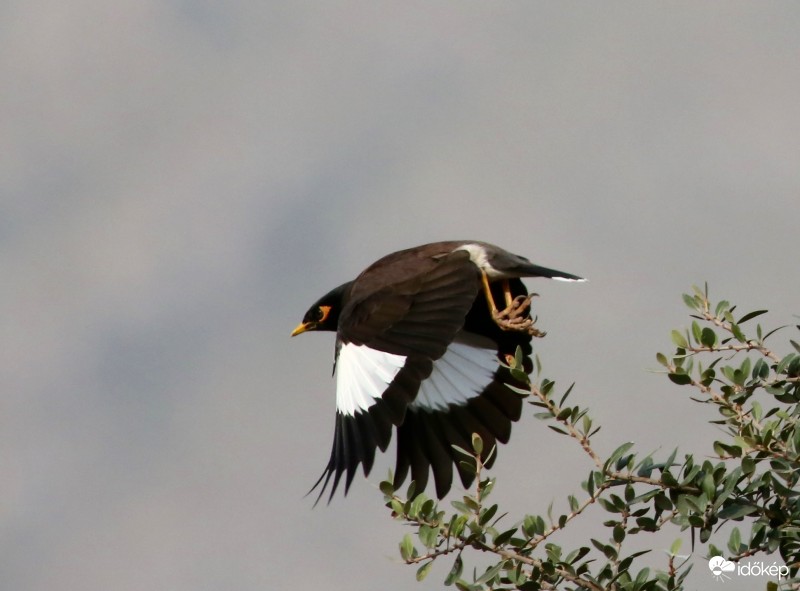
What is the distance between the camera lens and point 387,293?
6.17 m

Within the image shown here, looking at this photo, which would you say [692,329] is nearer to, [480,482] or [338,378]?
[480,482]

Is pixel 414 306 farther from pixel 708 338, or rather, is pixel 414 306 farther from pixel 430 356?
pixel 708 338

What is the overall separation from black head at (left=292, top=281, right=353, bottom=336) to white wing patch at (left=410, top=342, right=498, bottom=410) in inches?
45.2

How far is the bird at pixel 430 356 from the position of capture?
5453 mm

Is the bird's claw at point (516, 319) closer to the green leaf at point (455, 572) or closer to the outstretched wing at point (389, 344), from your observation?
the outstretched wing at point (389, 344)

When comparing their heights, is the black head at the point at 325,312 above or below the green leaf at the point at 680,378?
above

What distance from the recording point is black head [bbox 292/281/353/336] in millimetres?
8016

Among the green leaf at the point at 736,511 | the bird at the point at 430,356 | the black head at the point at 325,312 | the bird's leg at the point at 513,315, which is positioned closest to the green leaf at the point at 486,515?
the green leaf at the point at 736,511

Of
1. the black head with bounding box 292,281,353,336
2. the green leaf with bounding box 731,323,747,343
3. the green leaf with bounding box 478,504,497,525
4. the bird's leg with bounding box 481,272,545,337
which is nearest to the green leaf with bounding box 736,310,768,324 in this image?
the green leaf with bounding box 731,323,747,343

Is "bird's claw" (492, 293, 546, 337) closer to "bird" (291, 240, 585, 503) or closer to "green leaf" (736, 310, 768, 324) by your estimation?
"bird" (291, 240, 585, 503)

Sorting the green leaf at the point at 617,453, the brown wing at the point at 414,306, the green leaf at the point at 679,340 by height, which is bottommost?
the green leaf at the point at 617,453

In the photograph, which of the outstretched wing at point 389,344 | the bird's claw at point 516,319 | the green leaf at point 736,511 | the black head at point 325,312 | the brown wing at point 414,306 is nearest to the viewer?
the green leaf at point 736,511

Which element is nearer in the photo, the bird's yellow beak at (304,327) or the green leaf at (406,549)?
the green leaf at (406,549)

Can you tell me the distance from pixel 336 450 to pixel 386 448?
Answer: 11.1 inches
